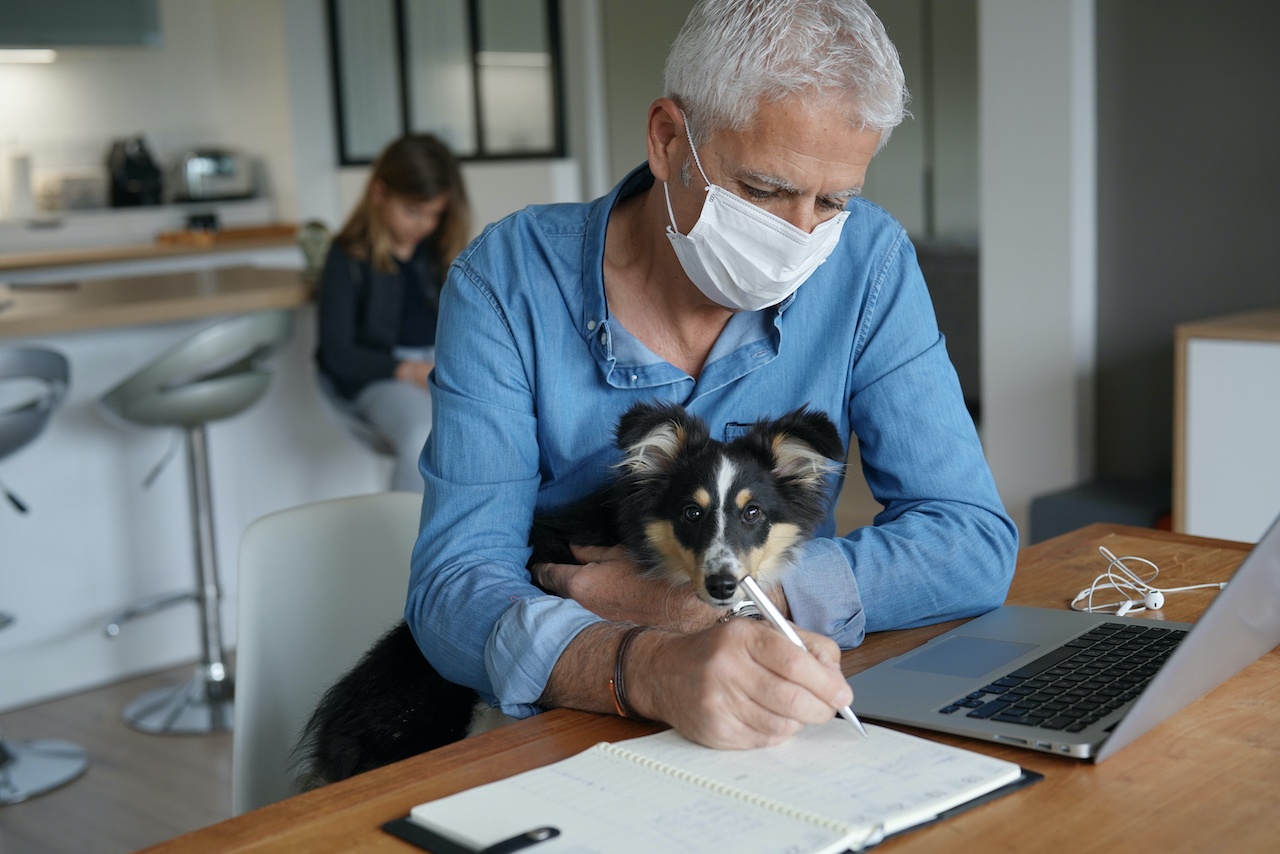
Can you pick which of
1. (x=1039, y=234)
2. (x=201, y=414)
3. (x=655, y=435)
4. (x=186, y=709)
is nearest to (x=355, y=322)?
(x=201, y=414)

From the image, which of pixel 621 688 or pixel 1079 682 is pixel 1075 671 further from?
pixel 621 688

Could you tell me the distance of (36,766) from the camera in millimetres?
3227

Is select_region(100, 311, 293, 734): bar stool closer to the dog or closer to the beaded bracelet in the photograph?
the dog

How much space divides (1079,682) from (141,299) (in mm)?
3192

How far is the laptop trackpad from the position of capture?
3.85 ft

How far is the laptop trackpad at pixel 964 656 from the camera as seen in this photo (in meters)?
1.17

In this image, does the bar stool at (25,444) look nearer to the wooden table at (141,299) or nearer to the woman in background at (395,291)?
the wooden table at (141,299)

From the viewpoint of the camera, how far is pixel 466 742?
42.8 inches

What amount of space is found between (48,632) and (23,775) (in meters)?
0.65

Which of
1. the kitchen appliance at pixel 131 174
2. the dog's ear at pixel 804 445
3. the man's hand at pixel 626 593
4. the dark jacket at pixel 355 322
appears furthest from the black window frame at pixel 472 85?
the man's hand at pixel 626 593

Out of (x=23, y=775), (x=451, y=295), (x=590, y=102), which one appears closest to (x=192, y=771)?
(x=23, y=775)

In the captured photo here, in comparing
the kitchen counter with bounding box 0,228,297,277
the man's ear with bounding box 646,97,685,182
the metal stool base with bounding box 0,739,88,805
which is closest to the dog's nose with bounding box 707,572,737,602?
the man's ear with bounding box 646,97,685,182

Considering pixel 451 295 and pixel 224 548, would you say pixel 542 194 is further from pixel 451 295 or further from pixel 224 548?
pixel 451 295

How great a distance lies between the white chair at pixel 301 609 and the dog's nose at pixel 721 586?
0.59m
